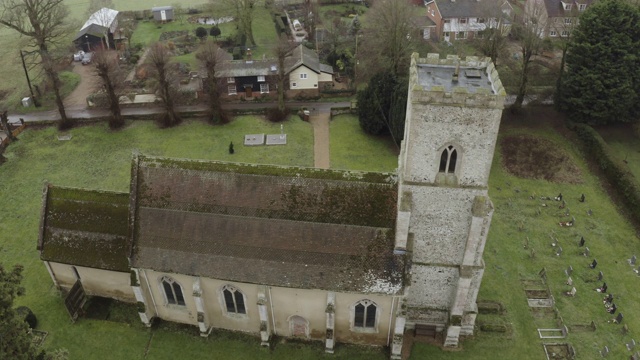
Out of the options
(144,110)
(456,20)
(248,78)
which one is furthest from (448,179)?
(456,20)

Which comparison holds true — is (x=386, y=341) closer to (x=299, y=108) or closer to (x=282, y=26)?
(x=299, y=108)

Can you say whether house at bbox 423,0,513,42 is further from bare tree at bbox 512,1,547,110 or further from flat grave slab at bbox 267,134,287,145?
flat grave slab at bbox 267,134,287,145

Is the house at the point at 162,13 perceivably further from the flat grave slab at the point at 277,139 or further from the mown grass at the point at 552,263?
the mown grass at the point at 552,263

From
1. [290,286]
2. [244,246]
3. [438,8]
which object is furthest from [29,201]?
[438,8]

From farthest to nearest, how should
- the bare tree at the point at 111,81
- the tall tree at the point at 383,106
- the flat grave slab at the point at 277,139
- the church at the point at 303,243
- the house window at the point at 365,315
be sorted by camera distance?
the flat grave slab at the point at 277,139 < the bare tree at the point at 111,81 < the tall tree at the point at 383,106 < the house window at the point at 365,315 < the church at the point at 303,243

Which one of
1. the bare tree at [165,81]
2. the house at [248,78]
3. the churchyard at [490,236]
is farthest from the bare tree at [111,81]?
the house at [248,78]

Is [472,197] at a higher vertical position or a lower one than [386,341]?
higher

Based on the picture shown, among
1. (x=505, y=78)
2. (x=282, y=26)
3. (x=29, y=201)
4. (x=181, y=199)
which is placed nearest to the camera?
(x=181, y=199)

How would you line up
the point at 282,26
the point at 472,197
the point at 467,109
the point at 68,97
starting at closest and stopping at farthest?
the point at 467,109, the point at 472,197, the point at 68,97, the point at 282,26
